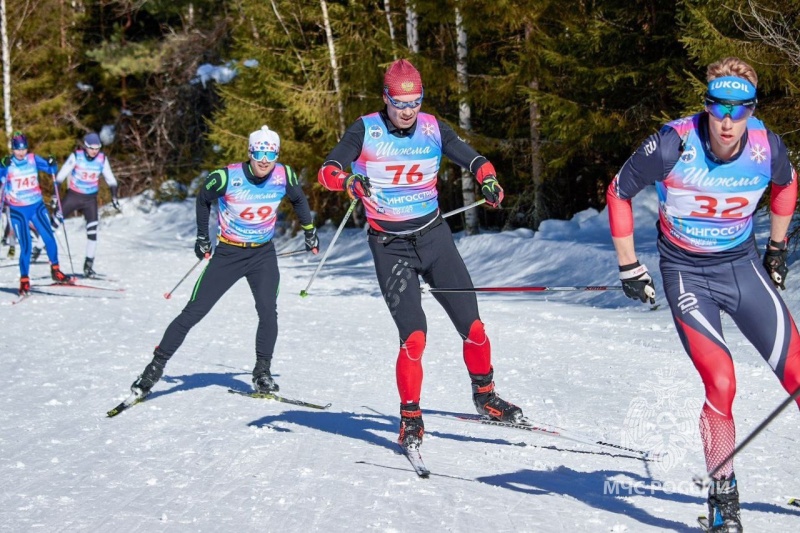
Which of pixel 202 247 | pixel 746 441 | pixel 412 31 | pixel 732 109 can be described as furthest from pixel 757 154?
pixel 412 31

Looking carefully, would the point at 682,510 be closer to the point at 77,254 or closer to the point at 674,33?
the point at 674,33

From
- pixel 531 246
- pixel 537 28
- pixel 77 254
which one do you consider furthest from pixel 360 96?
pixel 77 254

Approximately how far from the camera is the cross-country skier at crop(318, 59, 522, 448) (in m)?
5.52

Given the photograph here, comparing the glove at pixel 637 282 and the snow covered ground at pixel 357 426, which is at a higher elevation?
the glove at pixel 637 282

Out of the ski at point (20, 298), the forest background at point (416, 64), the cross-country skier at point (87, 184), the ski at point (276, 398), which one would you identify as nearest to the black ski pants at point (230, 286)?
the ski at point (276, 398)

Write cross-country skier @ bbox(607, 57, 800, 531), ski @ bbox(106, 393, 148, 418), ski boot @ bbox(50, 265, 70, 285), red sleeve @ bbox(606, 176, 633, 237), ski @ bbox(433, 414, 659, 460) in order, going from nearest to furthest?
1. cross-country skier @ bbox(607, 57, 800, 531)
2. red sleeve @ bbox(606, 176, 633, 237)
3. ski @ bbox(433, 414, 659, 460)
4. ski @ bbox(106, 393, 148, 418)
5. ski boot @ bbox(50, 265, 70, 285)

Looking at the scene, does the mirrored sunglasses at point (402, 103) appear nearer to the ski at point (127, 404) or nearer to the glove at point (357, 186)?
the glove at point (357, 186)

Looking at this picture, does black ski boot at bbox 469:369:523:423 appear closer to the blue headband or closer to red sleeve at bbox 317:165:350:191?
red sleeve at bbox 317:165:350:191

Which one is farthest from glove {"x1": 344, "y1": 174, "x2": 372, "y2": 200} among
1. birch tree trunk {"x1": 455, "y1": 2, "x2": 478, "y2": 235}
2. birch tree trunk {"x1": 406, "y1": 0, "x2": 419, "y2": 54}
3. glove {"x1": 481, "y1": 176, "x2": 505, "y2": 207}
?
birch tree trunk {"x1": 406, "y1": 0, "x2": 419, "y2": 54}

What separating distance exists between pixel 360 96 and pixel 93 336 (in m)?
9.98

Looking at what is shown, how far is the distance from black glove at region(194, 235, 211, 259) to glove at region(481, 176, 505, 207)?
2.92m

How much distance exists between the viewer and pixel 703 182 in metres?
4.17

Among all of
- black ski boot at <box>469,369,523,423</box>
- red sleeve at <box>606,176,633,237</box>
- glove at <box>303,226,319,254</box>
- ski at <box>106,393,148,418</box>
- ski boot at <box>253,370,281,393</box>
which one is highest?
red sleeve at <box>606,176,633,237</box>

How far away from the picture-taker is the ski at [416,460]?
16.6 feet
